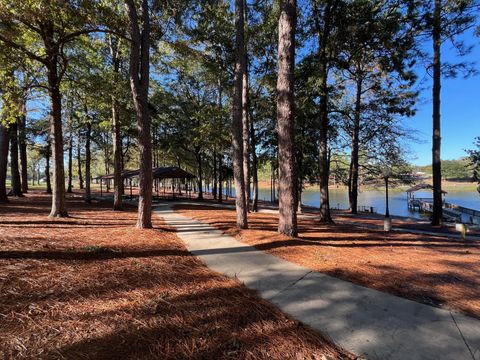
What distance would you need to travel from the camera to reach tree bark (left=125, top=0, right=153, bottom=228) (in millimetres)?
6863

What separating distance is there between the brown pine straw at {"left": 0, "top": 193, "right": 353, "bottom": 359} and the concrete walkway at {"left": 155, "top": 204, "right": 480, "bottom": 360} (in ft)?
0.86

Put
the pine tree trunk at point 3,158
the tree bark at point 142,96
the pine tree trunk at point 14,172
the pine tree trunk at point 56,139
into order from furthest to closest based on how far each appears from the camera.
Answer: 1. the pine tree trunk at point 14,172
2. the pine tree trunk at point 3,158
3. the pine tree trunk at point 56,139
4. the tree bark at point 142,96

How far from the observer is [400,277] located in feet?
13.2

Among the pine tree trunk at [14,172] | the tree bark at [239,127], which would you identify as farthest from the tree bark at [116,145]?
the pine tree trunk at [14,172]

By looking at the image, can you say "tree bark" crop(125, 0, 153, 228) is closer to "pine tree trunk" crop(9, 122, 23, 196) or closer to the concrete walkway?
the concrete walkway

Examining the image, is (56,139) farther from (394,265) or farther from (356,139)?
(356,139)

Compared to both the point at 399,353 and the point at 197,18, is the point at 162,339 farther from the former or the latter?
the point at 197,18

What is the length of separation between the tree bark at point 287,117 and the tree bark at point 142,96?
11.8ft

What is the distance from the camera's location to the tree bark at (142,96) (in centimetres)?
686

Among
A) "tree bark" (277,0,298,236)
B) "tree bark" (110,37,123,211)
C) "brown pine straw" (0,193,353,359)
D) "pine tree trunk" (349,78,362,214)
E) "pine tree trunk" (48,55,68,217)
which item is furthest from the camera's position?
"pine tree trunk" (349,78,362,214)

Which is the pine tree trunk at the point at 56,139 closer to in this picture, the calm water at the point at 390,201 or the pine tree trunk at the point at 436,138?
the pine tree trunk at the point at 436,138

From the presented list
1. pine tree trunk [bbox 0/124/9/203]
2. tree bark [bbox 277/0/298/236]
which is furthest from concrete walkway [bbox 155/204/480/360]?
pine tree trunk [bbox 0/124/9/203]

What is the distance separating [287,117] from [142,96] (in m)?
3.94

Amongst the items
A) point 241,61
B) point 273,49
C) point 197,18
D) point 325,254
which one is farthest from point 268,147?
point 325,254
